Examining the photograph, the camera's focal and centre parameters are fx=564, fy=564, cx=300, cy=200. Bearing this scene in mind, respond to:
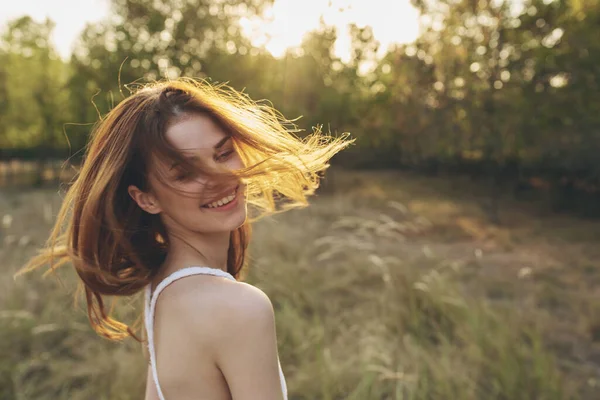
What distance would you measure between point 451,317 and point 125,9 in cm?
1596

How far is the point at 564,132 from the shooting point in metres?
10.9

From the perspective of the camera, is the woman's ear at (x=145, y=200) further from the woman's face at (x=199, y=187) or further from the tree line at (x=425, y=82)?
the tree line at (x=425, y=82)

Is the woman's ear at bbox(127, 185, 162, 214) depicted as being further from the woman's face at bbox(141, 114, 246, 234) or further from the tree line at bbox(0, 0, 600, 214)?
the tree line at bbox(0, 0, 600, 214)

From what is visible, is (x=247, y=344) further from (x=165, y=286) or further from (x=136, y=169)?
(x=136, y=169)

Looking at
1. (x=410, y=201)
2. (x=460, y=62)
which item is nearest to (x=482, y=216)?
(x=410, y=201)

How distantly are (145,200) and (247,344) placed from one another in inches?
16.8

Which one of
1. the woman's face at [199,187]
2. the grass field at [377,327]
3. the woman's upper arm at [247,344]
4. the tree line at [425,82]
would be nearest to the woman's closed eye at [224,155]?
the woman's face at [199,187]

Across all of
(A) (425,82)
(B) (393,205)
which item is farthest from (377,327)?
(A) (425,82)

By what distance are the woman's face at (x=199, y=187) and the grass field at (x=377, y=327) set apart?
1.28 meters

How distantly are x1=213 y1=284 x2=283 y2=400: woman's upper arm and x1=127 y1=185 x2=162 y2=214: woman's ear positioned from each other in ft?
1.06

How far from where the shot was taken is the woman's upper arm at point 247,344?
1019 mm

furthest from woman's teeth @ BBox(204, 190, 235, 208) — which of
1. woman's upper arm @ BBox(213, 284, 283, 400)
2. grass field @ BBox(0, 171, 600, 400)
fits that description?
grass field @ BBox(0, 171, 600, 400)

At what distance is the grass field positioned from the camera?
3615mm

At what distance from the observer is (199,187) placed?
1184 mm
